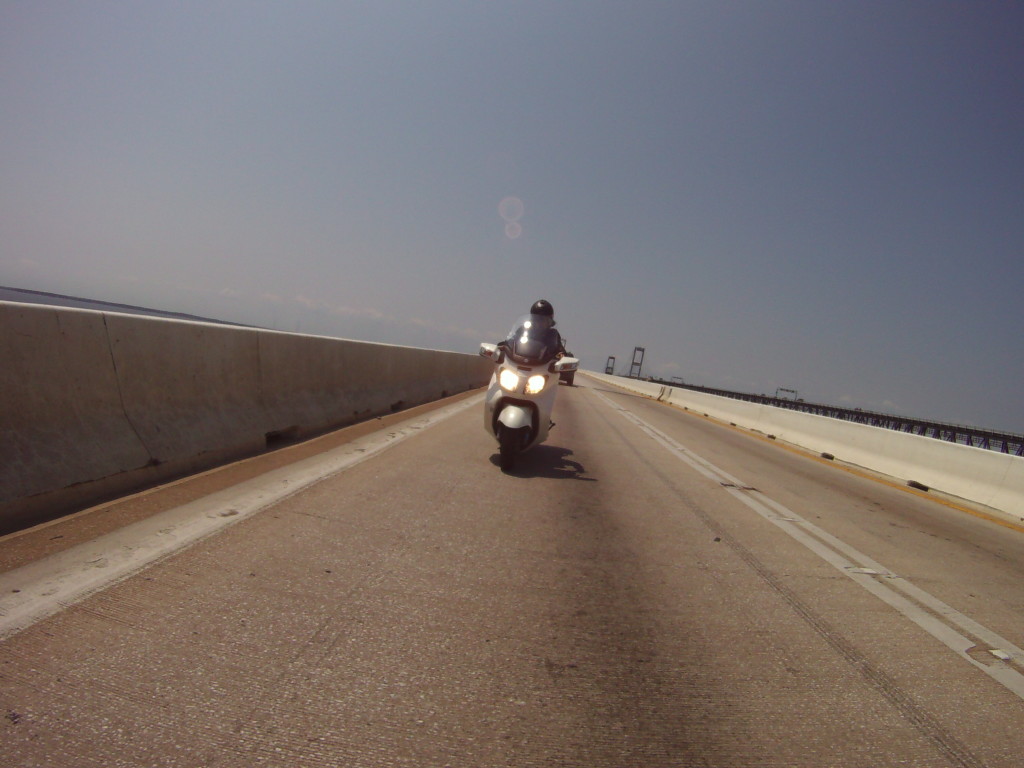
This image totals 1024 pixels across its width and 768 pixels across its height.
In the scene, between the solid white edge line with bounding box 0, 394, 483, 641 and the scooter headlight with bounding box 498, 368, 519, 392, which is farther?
the scooter headlight with bounding box 498, 368, 519, 392

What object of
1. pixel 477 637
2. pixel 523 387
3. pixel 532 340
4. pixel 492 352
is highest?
pixel 532 340

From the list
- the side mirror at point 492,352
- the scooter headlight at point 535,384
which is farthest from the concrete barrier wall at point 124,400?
the scooter headlight at point 535,384

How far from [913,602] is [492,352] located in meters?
4.86

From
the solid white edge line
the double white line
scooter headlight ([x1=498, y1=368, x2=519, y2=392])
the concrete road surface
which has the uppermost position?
scooter headlight ([x1=498, y1=368, x2=519, y2=392])

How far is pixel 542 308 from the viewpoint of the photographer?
728cm

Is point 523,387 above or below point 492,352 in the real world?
below

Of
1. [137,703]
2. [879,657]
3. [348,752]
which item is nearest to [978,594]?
[879,657]

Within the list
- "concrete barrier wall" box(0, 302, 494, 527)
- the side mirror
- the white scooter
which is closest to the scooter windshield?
the white scooter

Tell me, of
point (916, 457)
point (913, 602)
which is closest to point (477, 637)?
point (913, 602)

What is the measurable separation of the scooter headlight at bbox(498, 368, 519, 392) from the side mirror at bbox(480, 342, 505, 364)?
339 mm

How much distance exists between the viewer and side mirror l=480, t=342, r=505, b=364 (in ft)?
23.1

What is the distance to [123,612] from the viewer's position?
2.57 m

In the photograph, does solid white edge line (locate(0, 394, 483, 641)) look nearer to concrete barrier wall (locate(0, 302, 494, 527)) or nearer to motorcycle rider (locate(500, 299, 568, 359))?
Result: concrete barrier wall (locate(0, 302, 494, 527))

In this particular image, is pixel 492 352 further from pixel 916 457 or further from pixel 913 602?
pixel 916 457
